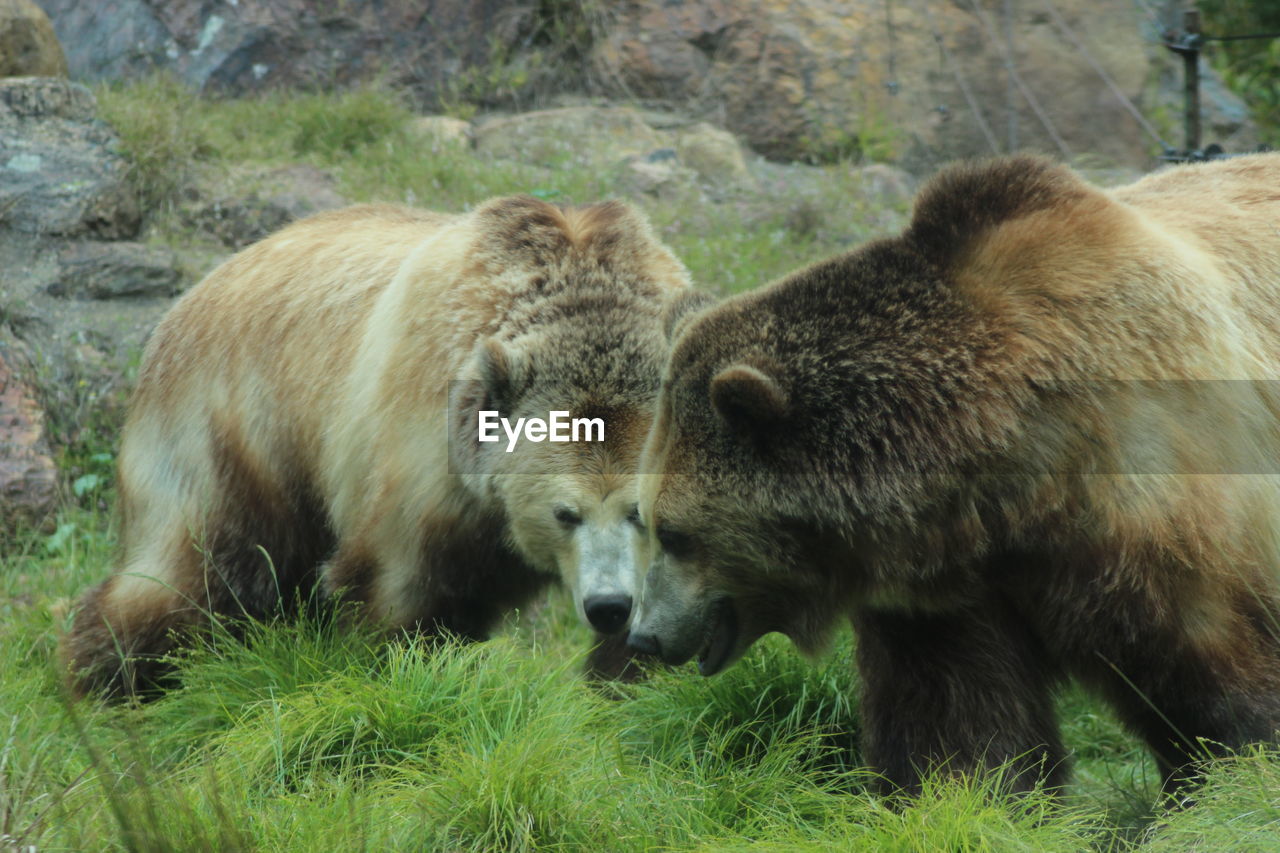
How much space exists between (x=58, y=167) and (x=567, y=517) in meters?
5.79

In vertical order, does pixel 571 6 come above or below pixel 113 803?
above

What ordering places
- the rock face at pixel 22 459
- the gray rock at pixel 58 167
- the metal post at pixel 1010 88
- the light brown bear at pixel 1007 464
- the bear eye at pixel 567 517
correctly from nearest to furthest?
the light brown bear at pixel 1007 464
the bear eye at pixel 567 517
the rock face at pixel 22 459
the gray rock at pixel 58 167
the metal post at pixel 1010 88

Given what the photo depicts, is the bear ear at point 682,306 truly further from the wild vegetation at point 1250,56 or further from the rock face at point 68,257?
the wild vegetation at point 1250,56

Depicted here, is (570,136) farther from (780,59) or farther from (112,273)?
(112,273)

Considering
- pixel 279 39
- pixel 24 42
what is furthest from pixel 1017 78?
pixel 24 42

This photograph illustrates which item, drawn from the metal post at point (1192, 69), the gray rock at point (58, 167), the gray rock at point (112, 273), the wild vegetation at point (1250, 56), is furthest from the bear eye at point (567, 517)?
the wild vegetation at point (1250, 56)

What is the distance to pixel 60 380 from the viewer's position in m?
8.09

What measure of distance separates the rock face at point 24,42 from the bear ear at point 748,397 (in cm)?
787

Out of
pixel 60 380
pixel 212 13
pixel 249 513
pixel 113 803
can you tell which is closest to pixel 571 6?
pixel 212 13

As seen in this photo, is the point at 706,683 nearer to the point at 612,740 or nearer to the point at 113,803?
the point at 612,740

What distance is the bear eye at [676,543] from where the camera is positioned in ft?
13.5

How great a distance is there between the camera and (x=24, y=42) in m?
9.86

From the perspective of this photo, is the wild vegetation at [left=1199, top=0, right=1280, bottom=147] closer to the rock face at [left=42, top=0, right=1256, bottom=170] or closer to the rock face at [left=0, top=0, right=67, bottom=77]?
the rock face at [left=42, top=0, right=1256, bottom=170]

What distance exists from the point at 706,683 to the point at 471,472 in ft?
3.71
